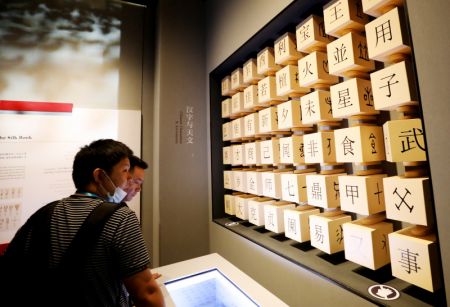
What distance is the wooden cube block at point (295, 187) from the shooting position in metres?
1.52

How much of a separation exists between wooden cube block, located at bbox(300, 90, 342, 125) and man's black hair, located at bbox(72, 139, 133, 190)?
1.13m

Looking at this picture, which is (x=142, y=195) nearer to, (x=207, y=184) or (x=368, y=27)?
(x=207, y=184)

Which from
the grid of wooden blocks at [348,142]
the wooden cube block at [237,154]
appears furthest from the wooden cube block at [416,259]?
the wooden cube block at [237,154]

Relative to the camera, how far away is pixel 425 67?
813 millimetres

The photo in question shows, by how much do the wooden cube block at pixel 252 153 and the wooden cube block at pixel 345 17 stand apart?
3.16 ft

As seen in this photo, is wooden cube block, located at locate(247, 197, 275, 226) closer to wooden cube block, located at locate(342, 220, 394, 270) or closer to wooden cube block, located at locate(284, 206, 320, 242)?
wooden cube block, located at locate(284, 206, 320, 242)

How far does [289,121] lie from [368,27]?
0.67 meters

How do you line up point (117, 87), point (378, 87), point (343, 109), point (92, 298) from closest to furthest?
1. point (92, 298)
2. point (378, 87)
3. point (343, 109)
4. point (117, 87)

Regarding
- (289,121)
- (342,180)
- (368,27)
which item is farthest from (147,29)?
(342,180)

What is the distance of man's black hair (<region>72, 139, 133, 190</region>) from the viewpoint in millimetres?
1132

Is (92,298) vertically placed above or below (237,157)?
below

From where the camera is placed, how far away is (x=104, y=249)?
94cm

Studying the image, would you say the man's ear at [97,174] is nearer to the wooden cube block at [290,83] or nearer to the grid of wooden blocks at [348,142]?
the grid of wooden blocks at [348,142]

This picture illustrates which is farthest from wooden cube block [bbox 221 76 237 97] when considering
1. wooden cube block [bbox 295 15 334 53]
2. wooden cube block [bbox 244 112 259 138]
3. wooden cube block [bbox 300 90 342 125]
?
wooden cube block [bbox 300 90 342 125]
